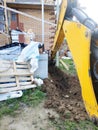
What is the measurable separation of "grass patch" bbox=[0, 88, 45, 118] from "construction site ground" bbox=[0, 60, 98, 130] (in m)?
0.03

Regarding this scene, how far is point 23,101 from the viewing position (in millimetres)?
4293

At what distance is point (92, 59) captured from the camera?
293 centimetres

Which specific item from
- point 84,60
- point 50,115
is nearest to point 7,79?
point 50,115

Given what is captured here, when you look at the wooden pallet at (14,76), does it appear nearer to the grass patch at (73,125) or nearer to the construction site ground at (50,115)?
the construction site ground at (50,115)

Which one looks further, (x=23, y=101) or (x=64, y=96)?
(x=64, y=96)

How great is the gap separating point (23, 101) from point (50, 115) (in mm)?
712

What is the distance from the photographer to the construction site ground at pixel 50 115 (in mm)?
3506

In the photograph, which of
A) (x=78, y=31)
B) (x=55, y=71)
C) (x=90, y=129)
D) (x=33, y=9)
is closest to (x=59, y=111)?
(x=90, y=129)

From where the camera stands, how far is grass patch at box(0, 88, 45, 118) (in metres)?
3.97

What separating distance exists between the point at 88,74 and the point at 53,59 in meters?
3.17

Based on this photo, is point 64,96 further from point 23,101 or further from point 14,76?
point 14,76

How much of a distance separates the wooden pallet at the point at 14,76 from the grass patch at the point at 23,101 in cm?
18

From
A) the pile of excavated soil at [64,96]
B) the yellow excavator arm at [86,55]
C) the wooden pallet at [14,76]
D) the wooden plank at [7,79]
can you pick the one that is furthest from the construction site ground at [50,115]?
the wooden plank at [7,79]

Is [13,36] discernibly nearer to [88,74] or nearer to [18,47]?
[18,47]
